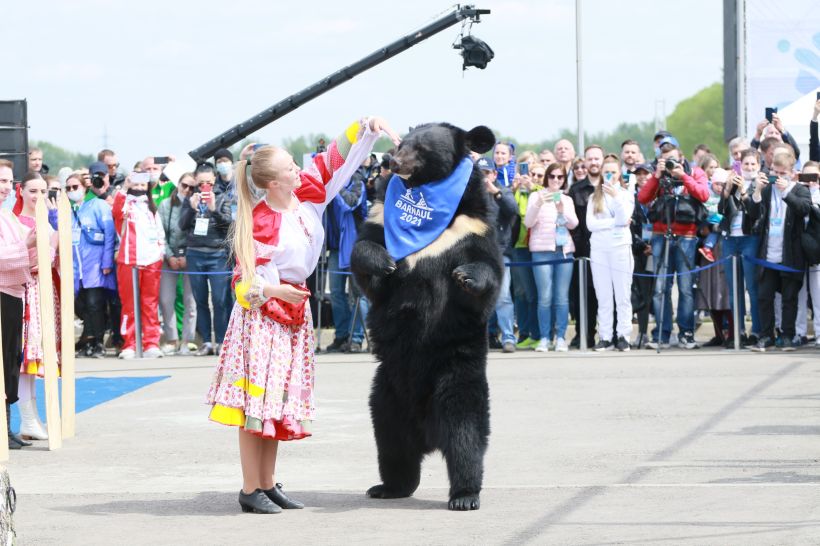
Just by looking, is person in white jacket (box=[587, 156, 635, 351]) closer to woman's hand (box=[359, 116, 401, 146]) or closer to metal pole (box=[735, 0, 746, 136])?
metal pole (box=[735, 0, 746, 136])

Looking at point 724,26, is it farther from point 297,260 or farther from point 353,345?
point 297,260

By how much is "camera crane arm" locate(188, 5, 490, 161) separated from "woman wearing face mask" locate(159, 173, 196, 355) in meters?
7.15

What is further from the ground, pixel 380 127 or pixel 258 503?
pixel 380 127

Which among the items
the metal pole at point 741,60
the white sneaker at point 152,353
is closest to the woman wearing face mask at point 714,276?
the metal pole at point 741,60

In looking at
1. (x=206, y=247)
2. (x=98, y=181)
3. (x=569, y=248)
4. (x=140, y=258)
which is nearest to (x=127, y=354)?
(x=140, y=258)

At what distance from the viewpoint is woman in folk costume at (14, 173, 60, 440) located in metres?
9.72

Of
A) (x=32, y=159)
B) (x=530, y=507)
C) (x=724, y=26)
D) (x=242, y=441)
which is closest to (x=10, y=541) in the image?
(x=242, y=441)

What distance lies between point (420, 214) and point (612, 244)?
8.14 m

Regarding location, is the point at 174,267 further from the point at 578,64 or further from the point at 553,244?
the point at 578,64

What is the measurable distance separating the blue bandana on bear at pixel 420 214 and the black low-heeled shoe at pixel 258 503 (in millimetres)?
1385

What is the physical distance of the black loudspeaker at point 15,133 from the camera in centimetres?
1411

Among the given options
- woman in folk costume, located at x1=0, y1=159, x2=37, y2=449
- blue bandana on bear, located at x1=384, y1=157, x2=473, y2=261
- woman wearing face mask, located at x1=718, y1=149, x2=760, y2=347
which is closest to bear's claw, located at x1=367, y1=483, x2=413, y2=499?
blue bandana on bear, located at x1=384, y1=157, x2=473, y2=261

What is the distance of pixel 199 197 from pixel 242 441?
29.1 feet

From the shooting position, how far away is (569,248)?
15.2 meters
